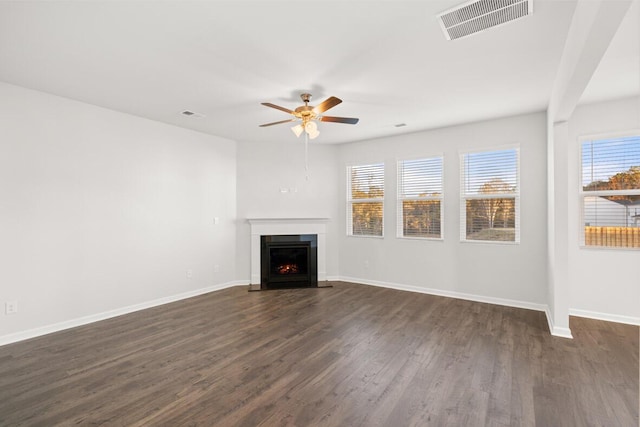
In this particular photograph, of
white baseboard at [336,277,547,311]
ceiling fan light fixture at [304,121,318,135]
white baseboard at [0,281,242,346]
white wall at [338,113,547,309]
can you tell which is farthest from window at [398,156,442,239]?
white baseboard at [0,281,242,346]

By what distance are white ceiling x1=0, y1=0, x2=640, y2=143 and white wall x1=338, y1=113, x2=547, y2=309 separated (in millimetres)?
668

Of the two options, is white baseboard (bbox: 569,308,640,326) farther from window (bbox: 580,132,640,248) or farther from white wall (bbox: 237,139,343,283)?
white wall (bbox: 237,139,343,283)

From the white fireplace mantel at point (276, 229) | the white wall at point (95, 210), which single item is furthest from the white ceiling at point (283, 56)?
the white fireplace mantel at point (276, 229)

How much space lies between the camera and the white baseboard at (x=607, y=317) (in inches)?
148

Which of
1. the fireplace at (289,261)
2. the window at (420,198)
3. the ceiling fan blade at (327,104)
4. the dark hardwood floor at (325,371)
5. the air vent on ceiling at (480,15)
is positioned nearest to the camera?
the air vent on ceiling at (480,15)

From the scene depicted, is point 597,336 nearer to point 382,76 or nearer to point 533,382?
point 533,382

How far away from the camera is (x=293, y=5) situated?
2039 millimetres

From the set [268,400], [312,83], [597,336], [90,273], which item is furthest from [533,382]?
[90,273]

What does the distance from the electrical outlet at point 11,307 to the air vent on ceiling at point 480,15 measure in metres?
4.78

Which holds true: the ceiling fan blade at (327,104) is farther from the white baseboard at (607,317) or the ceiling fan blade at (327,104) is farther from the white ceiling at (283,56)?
the white baseboard at (607,317)

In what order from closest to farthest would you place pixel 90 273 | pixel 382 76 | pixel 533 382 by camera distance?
1. pixel 533 382
2. pixel 382 76
3. pixel 90 273

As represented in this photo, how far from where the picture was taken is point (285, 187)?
611 cm

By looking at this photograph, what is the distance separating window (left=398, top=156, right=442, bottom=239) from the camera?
17.1 ft

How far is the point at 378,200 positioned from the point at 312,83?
3.05m
